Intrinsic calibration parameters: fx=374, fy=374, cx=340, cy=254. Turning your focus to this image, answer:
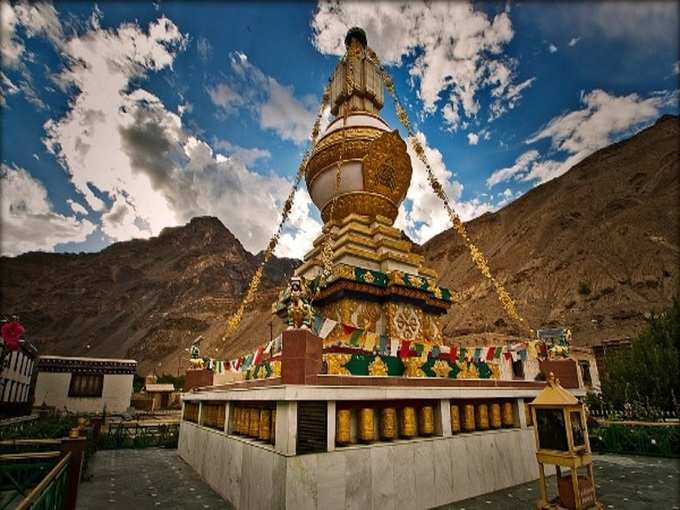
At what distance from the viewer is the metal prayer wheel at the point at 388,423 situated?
23.5ft

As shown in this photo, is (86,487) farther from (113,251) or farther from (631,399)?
Answer: (113,251)

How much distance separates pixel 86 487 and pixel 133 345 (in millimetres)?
100731

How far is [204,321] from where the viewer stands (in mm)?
102250

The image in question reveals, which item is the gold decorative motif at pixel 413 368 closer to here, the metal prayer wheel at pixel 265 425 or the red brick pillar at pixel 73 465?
the metal prayer wheel at pixel 265 425

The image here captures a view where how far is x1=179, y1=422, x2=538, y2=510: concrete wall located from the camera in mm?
5848

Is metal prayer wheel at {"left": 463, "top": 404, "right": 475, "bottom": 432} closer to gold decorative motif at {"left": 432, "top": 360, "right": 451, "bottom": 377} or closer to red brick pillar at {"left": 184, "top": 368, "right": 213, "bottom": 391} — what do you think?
gold decorative motif at {"left": 432, "top": 360, "right": 451, "bottom": 377}

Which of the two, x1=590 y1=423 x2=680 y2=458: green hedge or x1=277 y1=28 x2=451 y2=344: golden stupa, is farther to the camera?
x1=590 y1=423 x2=680 y2=458: green hedge

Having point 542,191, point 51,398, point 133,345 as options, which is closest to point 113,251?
point 133,345

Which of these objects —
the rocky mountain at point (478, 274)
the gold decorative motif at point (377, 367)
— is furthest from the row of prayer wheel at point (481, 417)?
the rocky mountain at point (478, 274)

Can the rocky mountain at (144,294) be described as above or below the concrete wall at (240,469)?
above

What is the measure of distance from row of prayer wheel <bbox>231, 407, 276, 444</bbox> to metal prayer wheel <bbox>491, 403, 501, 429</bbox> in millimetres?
5507

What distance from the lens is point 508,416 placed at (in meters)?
9.58

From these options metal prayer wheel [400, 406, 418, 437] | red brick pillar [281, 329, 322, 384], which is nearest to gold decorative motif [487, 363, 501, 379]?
metal prayer wheel [400, 406, 418, 437]

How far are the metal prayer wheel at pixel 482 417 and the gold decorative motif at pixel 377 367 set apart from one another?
3.12 metres
